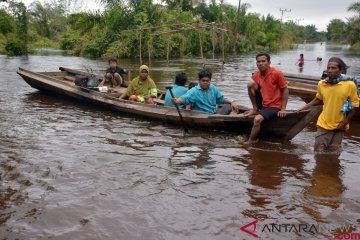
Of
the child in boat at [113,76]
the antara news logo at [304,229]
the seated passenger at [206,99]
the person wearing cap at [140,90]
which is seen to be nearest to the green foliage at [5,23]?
the child in boat at [113,76]

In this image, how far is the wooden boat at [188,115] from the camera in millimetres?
5570

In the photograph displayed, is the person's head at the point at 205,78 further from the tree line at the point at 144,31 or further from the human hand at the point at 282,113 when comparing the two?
the tree line at the point at 144,31

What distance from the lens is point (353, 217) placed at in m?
3.44

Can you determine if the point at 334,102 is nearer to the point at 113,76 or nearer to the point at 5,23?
the point at 113,76

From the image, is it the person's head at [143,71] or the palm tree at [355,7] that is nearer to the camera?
the person's head at [143,71]

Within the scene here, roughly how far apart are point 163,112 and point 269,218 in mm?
3862

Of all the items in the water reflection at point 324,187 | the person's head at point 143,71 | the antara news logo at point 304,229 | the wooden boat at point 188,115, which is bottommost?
the antara news logo at point 304,229

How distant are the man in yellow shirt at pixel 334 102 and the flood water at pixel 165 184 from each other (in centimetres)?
41

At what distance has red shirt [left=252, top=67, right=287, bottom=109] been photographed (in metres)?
5.25

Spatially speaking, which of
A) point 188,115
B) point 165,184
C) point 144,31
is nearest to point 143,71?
point 188,115

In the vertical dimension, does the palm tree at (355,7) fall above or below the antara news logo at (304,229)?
above

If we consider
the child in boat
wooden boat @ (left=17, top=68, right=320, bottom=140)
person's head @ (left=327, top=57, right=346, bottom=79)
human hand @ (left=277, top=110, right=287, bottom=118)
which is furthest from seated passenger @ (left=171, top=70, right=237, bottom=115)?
the child in boat

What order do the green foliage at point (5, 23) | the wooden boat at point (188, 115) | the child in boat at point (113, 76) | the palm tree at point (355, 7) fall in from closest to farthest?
1. the wooden boat at point (188, 115)
2. the child in boat at point (113, 76)
3. the green foliage at point (5, 23)
4. the palm tree at point (355, 7)

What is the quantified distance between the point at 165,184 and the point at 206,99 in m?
2.50
